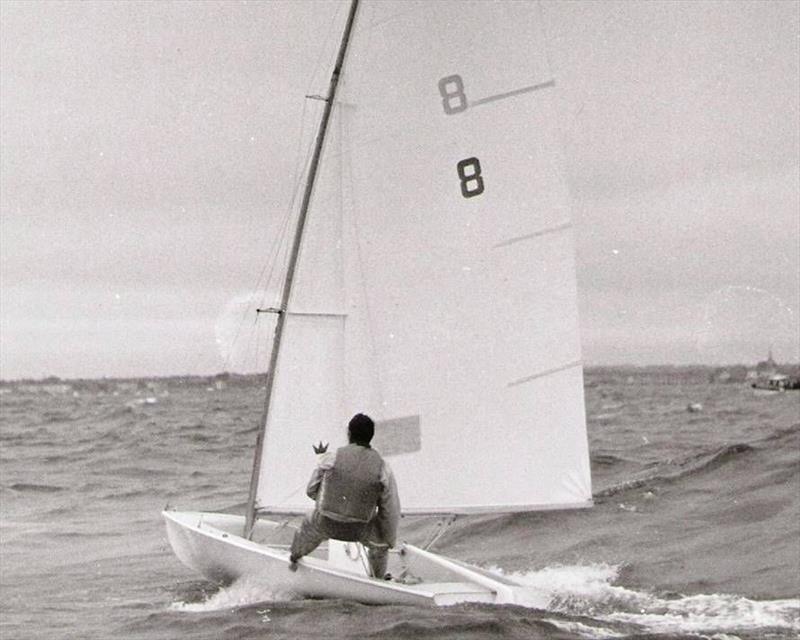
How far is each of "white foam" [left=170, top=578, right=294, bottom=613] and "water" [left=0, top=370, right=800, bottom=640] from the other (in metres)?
0.02

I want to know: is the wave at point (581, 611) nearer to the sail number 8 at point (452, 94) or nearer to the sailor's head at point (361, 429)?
the sailor's head at point (361, 429)

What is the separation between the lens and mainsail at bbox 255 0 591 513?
→ 10.5 m

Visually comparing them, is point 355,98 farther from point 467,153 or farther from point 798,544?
point 798,544

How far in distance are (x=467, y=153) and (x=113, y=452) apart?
2766 cm

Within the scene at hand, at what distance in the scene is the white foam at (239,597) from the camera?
10.5 meters

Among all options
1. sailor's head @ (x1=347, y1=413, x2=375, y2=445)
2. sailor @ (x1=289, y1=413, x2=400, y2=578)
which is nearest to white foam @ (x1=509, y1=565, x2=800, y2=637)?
sailor @ (x1=289, y1=413, x2=400, y2=578)

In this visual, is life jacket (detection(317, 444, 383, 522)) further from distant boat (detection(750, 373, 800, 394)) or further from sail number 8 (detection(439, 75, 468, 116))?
distant boat (detection(750, 373, 800, 394))

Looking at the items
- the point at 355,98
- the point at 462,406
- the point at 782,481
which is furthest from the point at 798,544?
the point at 355,98

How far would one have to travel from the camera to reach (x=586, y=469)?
10.6m

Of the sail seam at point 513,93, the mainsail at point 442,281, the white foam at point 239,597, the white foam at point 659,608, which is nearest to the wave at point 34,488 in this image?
the white foam at point 239,597

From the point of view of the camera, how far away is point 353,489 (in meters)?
9.77

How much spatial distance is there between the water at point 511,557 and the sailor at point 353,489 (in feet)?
2.23

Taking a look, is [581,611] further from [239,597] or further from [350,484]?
[239,597]

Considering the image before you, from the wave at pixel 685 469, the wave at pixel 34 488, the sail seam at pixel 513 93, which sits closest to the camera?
the sail seam at pixel 513 93
